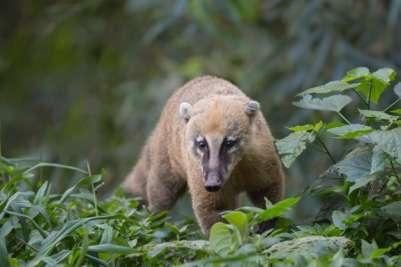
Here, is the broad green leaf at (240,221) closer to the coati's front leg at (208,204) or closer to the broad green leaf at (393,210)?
the broad green leaf at (393,210)

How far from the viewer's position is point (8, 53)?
14953mm

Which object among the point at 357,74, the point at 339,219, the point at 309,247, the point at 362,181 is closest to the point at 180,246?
the point at 309,247

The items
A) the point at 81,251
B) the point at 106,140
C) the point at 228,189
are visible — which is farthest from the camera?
the point at 106,140

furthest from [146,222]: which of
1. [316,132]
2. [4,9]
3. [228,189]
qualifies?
[4,9]

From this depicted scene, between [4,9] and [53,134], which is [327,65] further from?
[4,9]

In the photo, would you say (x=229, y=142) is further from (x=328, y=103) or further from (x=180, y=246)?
(x=180, y=246)

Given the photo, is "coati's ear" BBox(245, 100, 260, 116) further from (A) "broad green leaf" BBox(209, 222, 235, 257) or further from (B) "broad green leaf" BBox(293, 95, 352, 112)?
(A) "broad green leaf" BBox(209, 222, 235, 257)

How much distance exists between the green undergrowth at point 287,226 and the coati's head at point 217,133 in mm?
527

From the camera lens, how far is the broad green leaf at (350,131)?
4.62 metres

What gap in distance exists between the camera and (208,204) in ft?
20.0

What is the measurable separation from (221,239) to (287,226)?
0.99 meters

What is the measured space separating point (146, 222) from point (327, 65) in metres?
6.16

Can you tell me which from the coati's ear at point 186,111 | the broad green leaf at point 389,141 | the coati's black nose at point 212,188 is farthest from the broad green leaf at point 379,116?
the coati's ear at point 186,111

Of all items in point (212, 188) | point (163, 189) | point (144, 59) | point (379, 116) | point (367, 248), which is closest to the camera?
point (367, 248)
